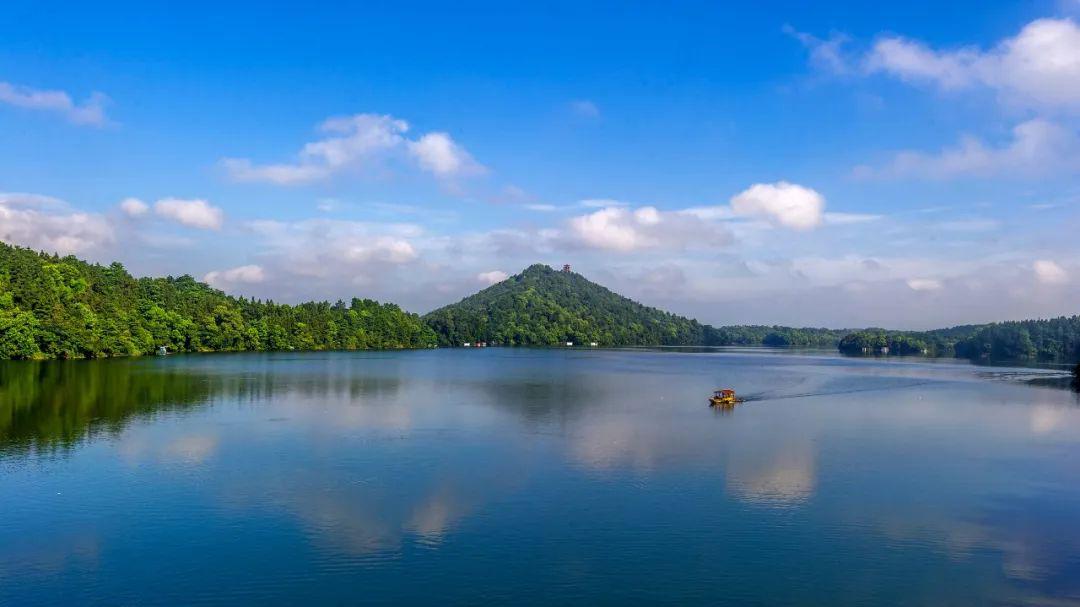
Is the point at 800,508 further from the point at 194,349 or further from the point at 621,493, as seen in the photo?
the point at 194,349

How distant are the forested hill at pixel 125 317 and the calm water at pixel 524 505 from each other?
49.6m

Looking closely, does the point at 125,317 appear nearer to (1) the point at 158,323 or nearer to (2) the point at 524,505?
(1) the point at 158,323

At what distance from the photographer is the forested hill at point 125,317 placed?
325ft

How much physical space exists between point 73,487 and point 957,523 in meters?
34.6

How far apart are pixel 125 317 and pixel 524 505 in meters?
115

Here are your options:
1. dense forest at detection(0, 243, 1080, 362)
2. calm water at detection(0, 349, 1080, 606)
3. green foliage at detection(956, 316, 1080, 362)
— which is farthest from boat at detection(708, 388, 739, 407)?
green foliage at detection(956, 316, 1080, 362)

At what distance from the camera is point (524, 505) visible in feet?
89.3

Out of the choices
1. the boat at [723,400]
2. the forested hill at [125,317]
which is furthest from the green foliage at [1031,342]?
the forested hill at [125,317]

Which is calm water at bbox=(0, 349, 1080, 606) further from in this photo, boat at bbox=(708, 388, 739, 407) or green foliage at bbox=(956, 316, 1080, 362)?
green foliage at bbox=(956, 316, 1080, 362)

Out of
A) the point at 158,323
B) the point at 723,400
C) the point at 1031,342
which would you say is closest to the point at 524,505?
the point at 723,400

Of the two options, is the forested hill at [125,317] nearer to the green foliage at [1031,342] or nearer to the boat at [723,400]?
the boat at [723,400]

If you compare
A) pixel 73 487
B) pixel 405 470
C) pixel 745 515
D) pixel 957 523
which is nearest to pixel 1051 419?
pixel 957 523

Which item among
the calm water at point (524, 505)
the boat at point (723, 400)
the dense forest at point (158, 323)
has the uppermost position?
the dense forest at point (158, 323)

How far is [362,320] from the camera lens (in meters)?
197
